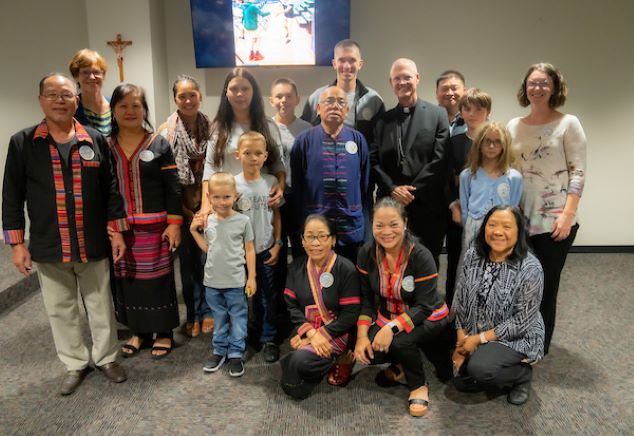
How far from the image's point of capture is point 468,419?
203 centimetres

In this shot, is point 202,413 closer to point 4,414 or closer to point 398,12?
point 4,414

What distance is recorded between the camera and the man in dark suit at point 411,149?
2.56m

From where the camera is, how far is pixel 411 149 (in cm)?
257

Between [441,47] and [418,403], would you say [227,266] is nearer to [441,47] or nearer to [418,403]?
→ [418,403]

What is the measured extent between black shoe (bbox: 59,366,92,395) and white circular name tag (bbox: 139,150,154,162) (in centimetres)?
109

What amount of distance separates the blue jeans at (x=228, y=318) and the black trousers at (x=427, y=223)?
1046 millimetres

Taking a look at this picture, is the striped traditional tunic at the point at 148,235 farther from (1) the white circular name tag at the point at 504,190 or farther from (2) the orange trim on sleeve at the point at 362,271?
(1) the white circular name tag at the point at 504,190

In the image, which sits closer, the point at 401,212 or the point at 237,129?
the point at 401,212

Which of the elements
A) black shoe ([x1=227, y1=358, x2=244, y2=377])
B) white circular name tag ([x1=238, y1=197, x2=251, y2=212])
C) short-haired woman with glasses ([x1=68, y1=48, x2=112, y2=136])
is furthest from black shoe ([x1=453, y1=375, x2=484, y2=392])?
short-haired woman with glasses ([x1=68, y1=48, x2=112, y2=136])

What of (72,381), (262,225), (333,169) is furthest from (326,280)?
(72,381)

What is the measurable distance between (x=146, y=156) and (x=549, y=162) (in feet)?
6.46

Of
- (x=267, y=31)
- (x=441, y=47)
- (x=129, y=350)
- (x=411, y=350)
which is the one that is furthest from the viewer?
(x=441, y=47)

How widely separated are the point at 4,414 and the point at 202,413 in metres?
0.87

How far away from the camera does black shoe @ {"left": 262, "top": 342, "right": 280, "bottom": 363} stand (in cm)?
251
